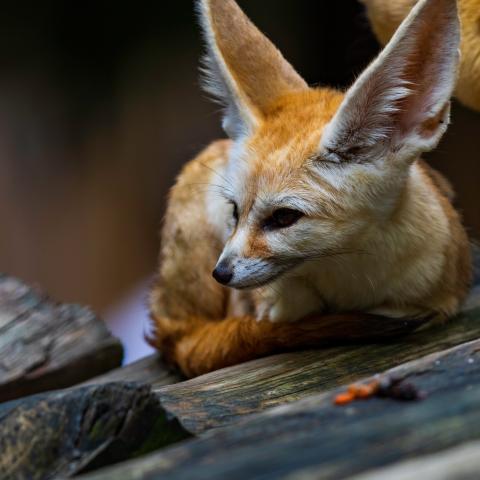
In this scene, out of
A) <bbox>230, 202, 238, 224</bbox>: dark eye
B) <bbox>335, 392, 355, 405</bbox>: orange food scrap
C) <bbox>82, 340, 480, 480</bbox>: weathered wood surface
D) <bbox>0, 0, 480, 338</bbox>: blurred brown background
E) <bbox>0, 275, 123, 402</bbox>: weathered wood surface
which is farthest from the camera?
<bbox>0, 0, 480, 338</bbox>: blurred brown background

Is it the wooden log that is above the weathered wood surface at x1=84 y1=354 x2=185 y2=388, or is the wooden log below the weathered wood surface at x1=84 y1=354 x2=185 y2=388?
above

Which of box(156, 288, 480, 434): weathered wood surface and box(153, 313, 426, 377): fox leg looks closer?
box(156, 288, 480, 434): weathered wood surface

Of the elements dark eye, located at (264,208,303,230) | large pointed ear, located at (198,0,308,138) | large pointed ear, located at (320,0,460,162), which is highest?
large pointed ear, located at (198,0,308,138)

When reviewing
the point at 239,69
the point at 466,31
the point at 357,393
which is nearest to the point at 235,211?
the point at 239,69

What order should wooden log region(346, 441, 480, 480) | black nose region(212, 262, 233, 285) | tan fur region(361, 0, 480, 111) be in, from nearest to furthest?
wooden log region(346, 441, 480, 480) < black nose region(212, 262, 233, 285) < tan fur region(361, 0, 480, 111)

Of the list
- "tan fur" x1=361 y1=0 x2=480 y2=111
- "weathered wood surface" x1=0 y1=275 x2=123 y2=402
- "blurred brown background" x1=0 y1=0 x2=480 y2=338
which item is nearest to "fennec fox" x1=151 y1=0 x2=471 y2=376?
"weathered wood surface" x1=0 y1=275 x2=123 y2=402

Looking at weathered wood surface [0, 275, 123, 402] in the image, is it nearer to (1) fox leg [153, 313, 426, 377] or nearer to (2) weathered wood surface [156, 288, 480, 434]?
(1) fox leg [153, 313, 426, 377]

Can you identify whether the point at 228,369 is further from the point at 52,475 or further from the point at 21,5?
the point at 21,5
